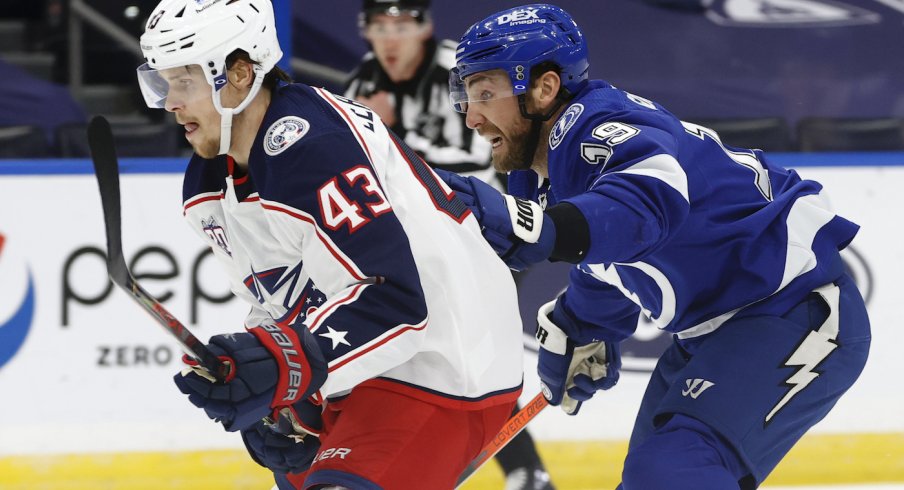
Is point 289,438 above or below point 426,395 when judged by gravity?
below

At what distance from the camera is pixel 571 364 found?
298cm

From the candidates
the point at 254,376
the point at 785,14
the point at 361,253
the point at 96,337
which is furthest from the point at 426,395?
the point at 785,14

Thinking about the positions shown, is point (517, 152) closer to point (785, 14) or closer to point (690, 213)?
point (690, 213)

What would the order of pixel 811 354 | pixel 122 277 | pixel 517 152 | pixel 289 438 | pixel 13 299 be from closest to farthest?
1. pixel 122 277
2. pixel 289 438
3. pixel 811 354
4. pixel 517 152
5. pixel 13 299

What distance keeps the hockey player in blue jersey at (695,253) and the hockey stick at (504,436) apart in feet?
0.82

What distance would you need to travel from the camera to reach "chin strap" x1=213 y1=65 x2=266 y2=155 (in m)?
2.19

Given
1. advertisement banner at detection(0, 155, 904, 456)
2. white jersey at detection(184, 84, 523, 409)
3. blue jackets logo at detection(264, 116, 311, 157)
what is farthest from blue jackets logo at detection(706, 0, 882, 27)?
blue jackets logo at detection(264, 116, 311, 157)

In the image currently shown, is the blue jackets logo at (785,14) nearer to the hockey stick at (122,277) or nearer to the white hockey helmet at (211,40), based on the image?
the white hockey helmet at (211,40)

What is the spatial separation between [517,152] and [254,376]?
0.94 meters

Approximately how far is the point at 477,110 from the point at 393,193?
1.66 feet

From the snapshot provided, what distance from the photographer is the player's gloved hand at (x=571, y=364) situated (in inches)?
117

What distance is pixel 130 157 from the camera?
397cm

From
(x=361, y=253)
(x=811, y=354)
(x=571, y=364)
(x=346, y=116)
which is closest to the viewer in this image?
(x=361, y=253)

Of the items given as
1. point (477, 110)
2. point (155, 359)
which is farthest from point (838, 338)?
point (155, 359)
